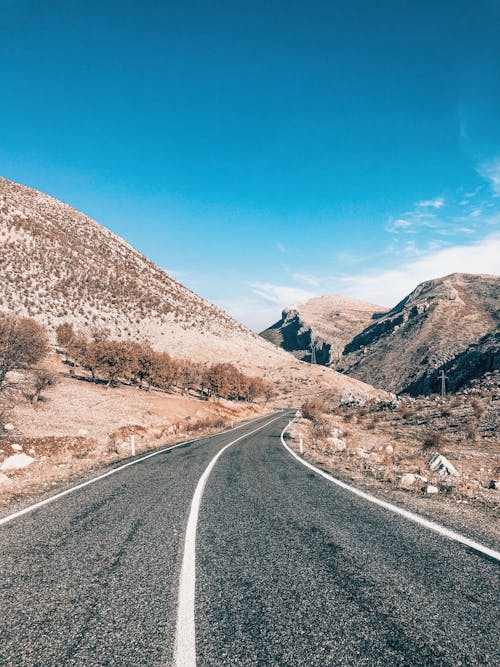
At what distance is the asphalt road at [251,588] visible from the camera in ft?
9.35

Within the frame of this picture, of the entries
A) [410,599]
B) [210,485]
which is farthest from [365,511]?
[210,485]

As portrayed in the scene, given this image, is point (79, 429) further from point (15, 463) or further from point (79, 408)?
point (15, 463)

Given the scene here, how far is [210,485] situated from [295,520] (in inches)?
142

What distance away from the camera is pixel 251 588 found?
3814 mm

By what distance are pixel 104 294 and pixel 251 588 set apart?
77341mm

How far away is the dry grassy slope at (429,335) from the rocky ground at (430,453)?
164ft

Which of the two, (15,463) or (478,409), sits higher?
(478,409)

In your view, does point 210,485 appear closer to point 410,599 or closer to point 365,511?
point 365,511

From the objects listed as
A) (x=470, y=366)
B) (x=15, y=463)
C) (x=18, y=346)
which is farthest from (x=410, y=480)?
(x=470, y=366)

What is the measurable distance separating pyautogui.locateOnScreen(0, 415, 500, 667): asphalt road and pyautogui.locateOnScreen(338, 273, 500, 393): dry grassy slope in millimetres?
75413

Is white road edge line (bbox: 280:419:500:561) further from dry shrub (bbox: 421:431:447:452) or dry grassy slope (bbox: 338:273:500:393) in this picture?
dry grassy slope (bbox: 338:273:500:393)

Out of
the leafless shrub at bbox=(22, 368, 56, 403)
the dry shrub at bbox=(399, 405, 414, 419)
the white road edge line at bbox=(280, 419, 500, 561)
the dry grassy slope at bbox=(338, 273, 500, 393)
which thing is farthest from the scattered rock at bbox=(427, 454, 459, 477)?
the dry grassy slope at bbox=(338, 273, 500, 393)

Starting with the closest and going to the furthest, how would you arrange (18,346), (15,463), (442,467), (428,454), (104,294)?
(442,467) → (15,463) → (428,454) → (18,346) → (104,294)

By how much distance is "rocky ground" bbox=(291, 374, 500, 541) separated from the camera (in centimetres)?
696
